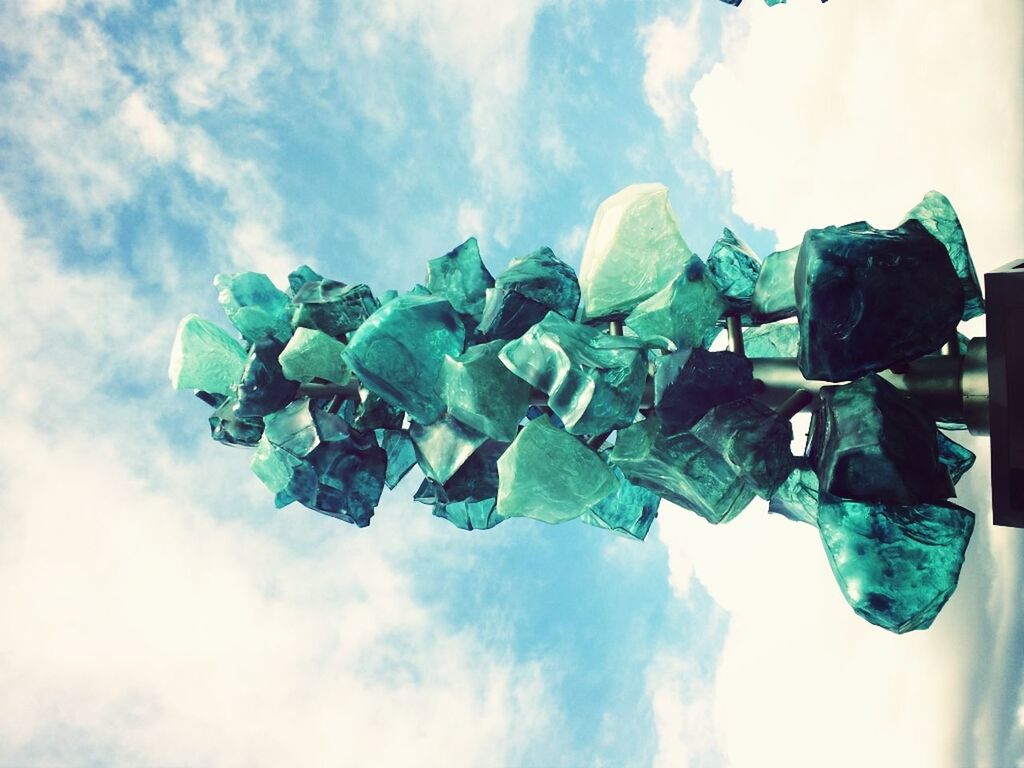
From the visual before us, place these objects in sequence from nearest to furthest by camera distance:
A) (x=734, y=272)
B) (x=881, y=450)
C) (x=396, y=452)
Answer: (x=881, y=450) < (x=734, y=272) < (x=396, y=452)

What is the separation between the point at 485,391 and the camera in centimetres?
120

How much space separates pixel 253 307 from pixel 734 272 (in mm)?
899

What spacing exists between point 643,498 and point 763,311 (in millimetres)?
427

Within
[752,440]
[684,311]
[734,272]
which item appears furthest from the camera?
[734,272]

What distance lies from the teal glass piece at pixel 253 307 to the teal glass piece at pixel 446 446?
38 centimetres

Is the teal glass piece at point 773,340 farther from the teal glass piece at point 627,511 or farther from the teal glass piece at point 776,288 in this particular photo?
the teal glass piece at point 627,511

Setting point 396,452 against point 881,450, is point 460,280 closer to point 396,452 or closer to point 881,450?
point 396,452

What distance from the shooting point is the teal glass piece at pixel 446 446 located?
131 centimetres

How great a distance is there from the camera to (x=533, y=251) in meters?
1.41

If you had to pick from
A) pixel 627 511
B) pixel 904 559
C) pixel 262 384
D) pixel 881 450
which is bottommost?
pixel 904 559

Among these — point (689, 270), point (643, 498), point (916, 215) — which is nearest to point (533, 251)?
point (689, 270)

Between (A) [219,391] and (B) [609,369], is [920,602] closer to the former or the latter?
(B) [609,369]

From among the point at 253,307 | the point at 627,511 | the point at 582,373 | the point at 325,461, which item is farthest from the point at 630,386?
the point at 253,307

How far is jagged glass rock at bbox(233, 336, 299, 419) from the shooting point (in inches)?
55.2
